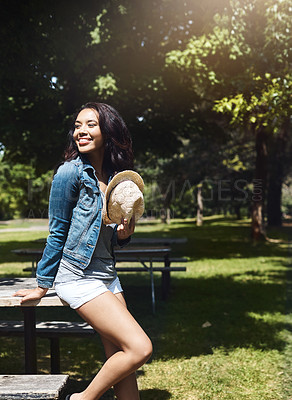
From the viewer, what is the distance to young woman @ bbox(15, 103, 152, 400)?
111 inches

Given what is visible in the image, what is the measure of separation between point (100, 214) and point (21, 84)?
11.2 meters

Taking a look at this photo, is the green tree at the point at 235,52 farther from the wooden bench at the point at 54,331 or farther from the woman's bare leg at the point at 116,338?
the woman's bare leg at the point at 116,338

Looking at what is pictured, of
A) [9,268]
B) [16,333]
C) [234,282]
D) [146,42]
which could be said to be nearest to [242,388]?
[16,333]

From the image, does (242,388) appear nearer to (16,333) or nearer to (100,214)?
(16,333)

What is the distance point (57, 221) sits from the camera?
9.75ft

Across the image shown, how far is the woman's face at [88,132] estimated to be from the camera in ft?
10.2

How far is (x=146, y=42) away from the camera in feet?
51.0

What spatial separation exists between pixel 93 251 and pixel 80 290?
239 mm

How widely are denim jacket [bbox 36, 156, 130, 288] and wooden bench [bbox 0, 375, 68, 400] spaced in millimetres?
603

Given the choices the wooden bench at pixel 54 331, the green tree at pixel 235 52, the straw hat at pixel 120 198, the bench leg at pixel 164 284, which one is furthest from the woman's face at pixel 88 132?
the green tree at pixel 235 52

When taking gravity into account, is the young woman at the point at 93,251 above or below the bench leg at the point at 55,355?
above

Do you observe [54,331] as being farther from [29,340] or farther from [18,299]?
[18,299]

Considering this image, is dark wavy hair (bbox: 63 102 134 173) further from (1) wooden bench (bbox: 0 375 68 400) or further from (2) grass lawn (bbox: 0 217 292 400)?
(2) grass lawn (bbox: 0 217 292 400)

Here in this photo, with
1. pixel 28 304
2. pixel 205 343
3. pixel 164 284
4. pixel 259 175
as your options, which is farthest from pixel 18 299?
pixel 259 175
